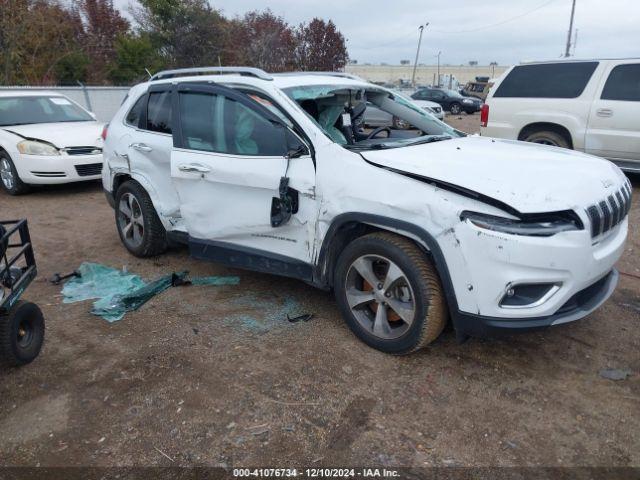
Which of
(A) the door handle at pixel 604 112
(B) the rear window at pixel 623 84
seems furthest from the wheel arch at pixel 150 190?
(B) the rear window at pixel 623 84

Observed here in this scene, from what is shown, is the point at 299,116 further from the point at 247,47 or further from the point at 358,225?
the point at 247,47

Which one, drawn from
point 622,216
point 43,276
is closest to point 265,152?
point 622,216

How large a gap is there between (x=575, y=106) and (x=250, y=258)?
246 inches

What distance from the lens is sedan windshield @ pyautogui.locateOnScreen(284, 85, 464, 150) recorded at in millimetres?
3920

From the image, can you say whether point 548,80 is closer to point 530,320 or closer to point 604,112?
point 604,112

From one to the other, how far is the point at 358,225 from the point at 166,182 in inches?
84.7

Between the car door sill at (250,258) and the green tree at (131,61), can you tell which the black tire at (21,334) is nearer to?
the car door sill at (250,258)

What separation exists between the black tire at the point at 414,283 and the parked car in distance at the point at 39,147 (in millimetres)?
6282

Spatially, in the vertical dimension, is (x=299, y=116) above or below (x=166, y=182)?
above

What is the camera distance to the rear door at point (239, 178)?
3.57 m

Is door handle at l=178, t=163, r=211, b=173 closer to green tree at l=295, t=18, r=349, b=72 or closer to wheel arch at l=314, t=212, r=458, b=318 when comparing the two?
wheel arch at l=314, t=212, r=458, b=318

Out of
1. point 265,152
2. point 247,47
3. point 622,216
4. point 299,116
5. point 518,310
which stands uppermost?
point 247,47

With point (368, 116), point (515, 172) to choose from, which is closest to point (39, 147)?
point (368, 116)

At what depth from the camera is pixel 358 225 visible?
3.38 m
